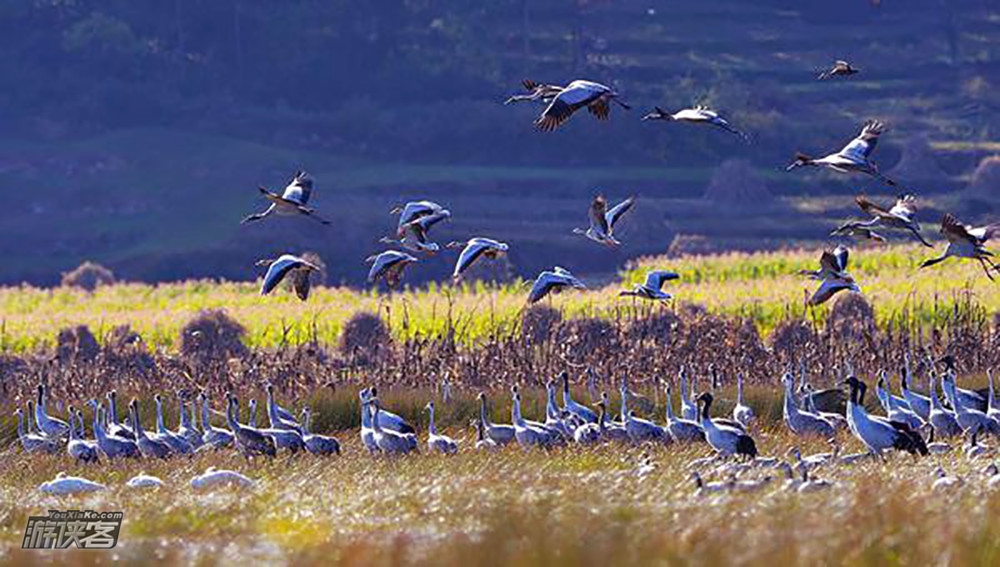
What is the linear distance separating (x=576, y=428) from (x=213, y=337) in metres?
15.1

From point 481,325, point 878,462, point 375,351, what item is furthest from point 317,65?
point 878,462

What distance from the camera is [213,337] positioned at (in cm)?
4191

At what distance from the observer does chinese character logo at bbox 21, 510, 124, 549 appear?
18.8m

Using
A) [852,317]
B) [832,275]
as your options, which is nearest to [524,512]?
[832,275]

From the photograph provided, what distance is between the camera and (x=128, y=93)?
86.6 metres

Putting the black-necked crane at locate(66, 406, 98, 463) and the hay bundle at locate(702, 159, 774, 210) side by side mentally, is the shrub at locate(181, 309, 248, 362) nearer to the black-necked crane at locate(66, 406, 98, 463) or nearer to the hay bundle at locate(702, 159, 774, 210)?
the black-necked crane at locate(66, 406, 98, 463)

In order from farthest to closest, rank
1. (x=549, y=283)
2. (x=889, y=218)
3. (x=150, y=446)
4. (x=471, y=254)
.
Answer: (x=150, y=446) < (x=549, y=283) < (x=471, y=254) < (x=889, y=218)

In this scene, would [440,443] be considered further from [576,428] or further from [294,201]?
[294,201]

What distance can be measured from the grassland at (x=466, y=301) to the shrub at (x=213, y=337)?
51 centimetres

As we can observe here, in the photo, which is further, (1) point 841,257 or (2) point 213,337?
(2) point 213,337

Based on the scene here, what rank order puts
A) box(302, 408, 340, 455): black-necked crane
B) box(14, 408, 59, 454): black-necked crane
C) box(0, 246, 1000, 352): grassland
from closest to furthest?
1. box(302, 408, 340, 455): black-necked crane
2. box(14, 408, 59, 454): black-necked crane
3. box(0, 246, 1000, 352): grassland

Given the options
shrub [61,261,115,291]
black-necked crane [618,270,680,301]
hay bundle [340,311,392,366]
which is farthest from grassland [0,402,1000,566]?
shrub [61,261,115,291]

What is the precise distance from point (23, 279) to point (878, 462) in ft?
169

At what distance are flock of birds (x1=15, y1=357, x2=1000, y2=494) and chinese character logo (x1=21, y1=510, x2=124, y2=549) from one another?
296 cm
